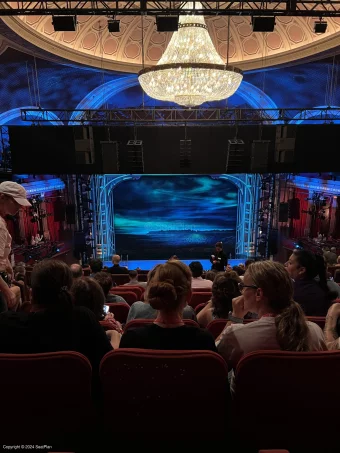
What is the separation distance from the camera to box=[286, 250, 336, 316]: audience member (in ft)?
9.98

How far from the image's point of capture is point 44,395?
5.33 ft

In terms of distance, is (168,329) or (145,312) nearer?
(168,329)

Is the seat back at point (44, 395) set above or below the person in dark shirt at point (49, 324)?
below

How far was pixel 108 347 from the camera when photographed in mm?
1793

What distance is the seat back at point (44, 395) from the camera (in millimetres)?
1554

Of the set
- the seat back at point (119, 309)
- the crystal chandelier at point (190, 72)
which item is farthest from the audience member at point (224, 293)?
the crystal chandelier at point (190, 72)

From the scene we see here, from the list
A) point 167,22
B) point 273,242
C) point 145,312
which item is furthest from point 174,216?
point 145,312

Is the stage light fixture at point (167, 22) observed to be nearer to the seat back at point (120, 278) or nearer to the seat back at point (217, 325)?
the seat back at point (120, 278)

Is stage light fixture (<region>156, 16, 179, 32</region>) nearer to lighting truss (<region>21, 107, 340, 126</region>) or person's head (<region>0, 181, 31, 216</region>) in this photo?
lighting truss (<region>21, 107, 340, 126</region>)

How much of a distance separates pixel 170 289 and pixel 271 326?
582 millimetres

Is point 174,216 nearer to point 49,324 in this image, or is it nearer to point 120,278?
point 120,278

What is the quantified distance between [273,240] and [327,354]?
412 inches

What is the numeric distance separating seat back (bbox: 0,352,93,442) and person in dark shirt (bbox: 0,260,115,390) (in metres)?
0.14

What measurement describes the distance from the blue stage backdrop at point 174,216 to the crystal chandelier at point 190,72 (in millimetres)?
7316
